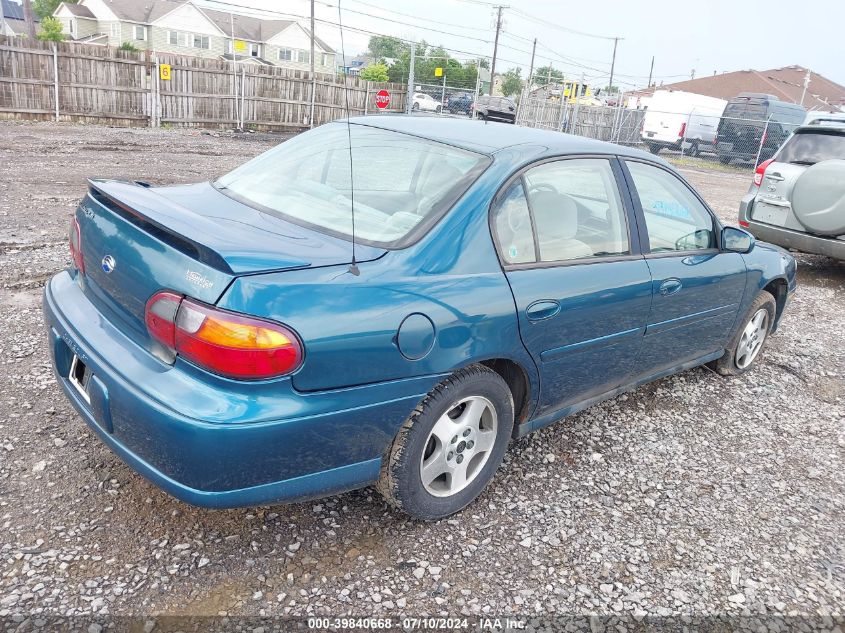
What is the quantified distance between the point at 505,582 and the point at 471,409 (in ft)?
2.19

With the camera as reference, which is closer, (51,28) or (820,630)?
(820,630)

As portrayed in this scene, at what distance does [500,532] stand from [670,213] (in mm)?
2068

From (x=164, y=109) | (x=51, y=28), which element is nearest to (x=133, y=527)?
(x=164, y=109)

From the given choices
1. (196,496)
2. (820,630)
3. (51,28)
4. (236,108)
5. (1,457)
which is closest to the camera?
(196,496)

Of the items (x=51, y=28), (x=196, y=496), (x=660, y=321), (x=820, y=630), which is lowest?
(x=820, y=630)

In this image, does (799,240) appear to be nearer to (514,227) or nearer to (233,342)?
(514,227)

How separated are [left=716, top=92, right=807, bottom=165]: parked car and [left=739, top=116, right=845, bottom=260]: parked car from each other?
57.3 feet

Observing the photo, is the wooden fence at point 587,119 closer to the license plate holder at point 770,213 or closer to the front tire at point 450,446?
the license plate holder at point 770,213

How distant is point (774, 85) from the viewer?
53562 millimetres

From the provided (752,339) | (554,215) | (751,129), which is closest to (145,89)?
(752,339)

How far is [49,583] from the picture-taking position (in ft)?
7.48

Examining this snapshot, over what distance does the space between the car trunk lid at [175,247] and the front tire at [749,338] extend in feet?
10.3

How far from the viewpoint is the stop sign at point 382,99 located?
21641mm

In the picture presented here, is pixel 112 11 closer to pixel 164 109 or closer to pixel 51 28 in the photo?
pixel 51 28
